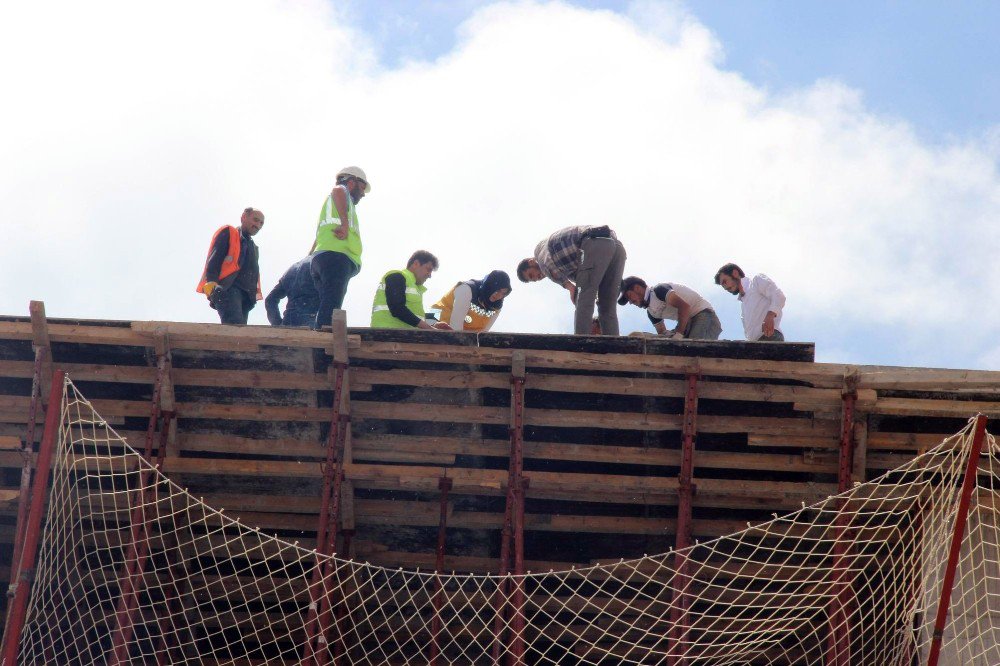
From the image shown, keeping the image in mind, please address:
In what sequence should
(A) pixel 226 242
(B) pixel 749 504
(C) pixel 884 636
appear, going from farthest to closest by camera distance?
(A) pixel 226 242 → (B) pixel 749 504 → (C) pixel 884 636

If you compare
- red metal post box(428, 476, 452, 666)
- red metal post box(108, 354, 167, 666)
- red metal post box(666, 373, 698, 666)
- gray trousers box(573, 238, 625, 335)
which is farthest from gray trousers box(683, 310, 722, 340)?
red metal post box(108, 354, 167, 666)

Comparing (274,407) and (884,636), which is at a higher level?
(274,407)

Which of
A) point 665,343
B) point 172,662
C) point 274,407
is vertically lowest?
point 172,662

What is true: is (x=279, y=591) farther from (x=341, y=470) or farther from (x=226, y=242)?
(x=226, y=242)

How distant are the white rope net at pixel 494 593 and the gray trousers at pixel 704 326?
2320mm

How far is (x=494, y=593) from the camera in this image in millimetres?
10883

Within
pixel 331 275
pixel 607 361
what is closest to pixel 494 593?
pixel 607 361

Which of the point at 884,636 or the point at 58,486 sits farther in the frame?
the point at 58,486

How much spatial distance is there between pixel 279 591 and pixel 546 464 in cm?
309

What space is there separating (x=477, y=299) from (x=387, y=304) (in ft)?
3.92

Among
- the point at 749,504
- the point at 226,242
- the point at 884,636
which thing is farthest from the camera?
the point at 226,242

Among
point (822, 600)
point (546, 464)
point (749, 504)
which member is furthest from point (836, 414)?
point (546, 464)

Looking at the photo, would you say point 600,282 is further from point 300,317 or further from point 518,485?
point 300,317

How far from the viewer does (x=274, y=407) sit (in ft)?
37.8
